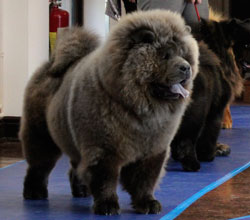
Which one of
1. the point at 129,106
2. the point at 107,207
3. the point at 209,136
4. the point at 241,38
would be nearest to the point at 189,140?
the point at 209,136

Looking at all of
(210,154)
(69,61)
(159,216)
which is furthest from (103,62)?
(210,154)

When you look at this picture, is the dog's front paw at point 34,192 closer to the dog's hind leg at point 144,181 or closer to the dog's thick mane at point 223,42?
the dog's hind leg at point 144,181

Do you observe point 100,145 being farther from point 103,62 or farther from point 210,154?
point 210,154

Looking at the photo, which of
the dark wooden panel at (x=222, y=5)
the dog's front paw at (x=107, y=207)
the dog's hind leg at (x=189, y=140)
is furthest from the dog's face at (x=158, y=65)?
the dark wooden panel at (x=222, y=5)

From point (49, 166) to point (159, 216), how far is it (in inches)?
30.6

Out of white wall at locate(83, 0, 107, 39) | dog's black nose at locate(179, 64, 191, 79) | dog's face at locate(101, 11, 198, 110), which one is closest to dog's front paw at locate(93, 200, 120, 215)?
dog's face at locate(101, 11, 198, 110)

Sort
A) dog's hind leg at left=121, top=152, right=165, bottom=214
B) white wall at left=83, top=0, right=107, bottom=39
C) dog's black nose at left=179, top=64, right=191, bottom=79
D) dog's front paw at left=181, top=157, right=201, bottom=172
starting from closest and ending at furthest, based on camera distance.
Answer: dog's black nose at left=179, top=64, right=191, bottom=79 < dog's hind leg at left=121, top=152, right=165, bottom=214 < dog's front paw at left=181, top=157, right=201, bottom=172 < white wall at left=83, top=0, right=107, bottom=39

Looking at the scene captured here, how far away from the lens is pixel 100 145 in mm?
3416

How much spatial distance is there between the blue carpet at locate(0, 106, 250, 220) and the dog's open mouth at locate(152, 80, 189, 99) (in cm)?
60

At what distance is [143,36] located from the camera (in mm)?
3387

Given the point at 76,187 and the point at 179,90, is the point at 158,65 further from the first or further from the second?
the point at 76,187

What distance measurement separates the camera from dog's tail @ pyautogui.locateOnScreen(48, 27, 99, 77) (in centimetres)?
391

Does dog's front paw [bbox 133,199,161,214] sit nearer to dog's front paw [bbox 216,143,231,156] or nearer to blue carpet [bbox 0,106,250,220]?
blue carpet [bbox 0,106,250,220]

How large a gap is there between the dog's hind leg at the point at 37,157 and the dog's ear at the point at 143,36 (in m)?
0.83
